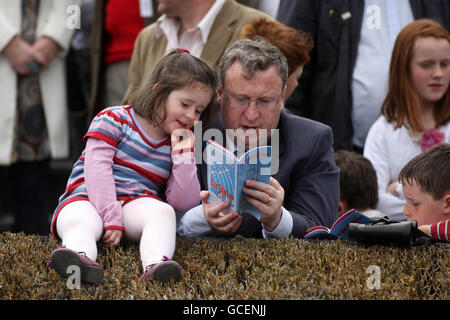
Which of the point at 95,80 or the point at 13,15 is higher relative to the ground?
the point at 13,15

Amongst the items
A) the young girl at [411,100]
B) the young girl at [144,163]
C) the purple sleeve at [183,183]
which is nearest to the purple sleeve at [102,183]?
the young girl at [144,163]

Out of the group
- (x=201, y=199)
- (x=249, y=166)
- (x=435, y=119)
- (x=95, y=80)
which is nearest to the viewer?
(x=249, y=166)

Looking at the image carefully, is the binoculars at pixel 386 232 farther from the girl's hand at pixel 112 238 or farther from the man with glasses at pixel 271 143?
the girl's hand at pixel 112 238

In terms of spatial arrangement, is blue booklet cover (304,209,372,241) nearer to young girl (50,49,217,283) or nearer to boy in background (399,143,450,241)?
boy in background (399,143,450,241)

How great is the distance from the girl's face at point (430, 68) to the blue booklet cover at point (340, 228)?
171 centimetres

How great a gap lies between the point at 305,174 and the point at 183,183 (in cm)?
60

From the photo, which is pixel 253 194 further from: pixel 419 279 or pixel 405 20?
pixel 405 20

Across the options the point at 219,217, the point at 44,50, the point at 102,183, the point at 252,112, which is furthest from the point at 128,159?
the point at 44,50

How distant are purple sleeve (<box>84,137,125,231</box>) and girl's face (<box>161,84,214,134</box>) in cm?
28

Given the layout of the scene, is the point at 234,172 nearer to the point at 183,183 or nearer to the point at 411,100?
the point at 183,183

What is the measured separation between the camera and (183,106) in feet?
9.30
